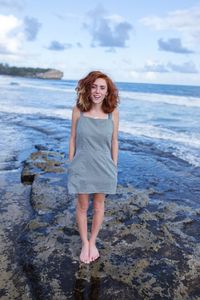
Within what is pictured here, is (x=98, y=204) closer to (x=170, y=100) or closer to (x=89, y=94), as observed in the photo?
(x=89, y=94)

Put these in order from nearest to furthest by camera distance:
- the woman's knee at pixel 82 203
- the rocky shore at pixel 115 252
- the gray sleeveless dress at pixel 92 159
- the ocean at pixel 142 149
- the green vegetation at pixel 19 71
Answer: the rocky shore at pixel 115 252
the gray sleeveless dress at pixel 92 159
the woman's knee at pixel 82 203
the ocean at pixel 142 149
the green vegetation at pixel 19 71

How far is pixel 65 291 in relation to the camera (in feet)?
11.6

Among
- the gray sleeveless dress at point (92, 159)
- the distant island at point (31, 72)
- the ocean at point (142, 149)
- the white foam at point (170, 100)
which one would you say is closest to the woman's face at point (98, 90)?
the gray sleeveless dress at point (92, 159)

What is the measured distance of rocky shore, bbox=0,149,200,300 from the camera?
3605 millimetres

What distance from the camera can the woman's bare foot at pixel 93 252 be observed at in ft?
13.4

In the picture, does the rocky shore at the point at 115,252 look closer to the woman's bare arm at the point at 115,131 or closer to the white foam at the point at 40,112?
the woman's bare arm at the point at 115,131

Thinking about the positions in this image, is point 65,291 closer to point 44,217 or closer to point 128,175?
point 44,217

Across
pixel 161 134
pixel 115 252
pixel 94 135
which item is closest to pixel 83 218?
pixel 115 252

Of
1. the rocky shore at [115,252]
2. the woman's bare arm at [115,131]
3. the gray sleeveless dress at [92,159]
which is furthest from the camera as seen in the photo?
the woman's bare arm at [115,131]

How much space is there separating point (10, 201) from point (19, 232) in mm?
1131

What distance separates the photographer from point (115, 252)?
4316 millimetres

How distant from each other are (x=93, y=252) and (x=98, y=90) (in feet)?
6.11

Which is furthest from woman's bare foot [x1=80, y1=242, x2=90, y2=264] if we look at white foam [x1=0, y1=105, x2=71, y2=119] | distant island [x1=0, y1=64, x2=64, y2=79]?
distant island [x1=0, y1=64, x2=64, y2=79]

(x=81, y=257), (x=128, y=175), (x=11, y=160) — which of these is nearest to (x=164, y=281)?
(x=81, y=257)
